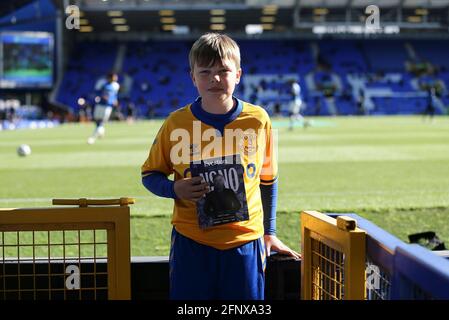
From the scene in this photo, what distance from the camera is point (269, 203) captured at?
271 centimetres

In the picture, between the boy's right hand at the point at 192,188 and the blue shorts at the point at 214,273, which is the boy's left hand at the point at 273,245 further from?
the boy's right hand at the point at 192,188

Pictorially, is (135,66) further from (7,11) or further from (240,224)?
(240,224)

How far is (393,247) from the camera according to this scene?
75.8 inches

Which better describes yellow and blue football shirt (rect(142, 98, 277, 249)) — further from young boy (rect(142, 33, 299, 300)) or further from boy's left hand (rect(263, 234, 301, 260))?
boy's left hand (rect(263, 234, 301, 260))

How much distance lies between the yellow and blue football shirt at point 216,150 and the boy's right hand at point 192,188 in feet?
0.34

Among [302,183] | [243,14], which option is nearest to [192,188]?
[302,183]

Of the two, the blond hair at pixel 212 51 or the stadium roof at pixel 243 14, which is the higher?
the stadium roof at pixel 243 14

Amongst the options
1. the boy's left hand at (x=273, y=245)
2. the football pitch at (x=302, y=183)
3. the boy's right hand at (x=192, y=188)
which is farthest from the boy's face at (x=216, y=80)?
the football pitch at (x=302, y=183)

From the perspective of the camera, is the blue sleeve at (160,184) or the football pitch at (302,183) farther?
the football pitch at (302,183)

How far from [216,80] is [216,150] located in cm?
27

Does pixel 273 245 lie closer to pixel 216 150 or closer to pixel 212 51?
pixel 216 150

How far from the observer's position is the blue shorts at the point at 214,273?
2488 mm

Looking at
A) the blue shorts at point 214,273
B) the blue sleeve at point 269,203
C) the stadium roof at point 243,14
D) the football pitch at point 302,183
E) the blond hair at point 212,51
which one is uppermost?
the stadium roof at point 243,14
